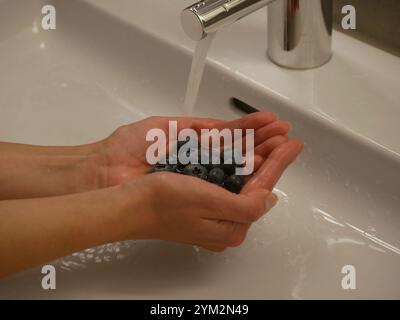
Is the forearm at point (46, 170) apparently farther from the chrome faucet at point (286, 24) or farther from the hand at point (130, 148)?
the chrome faucet at point (286, 24)

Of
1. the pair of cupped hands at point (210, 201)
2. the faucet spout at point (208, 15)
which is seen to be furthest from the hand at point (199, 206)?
the faucet spout at point (208, 15)

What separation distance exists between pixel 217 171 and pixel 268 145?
54 millimetres

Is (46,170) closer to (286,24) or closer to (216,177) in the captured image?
(216,177)

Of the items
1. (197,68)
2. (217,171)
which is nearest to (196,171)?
(217,171)

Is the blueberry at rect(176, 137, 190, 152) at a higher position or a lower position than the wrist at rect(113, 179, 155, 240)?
higher

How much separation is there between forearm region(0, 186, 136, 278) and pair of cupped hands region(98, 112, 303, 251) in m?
0.01

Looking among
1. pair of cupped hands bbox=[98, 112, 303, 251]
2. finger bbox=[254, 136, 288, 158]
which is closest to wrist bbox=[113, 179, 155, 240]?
pair of cupped hands bbox=[98, 112, 303, 251]

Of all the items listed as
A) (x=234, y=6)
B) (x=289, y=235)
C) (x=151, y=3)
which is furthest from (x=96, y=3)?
(x=289, y=235)

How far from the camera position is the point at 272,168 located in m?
0.50

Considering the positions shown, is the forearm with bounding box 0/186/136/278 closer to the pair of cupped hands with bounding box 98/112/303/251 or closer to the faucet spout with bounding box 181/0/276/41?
the pair of cupped hands with bounding box 98/112/303/251

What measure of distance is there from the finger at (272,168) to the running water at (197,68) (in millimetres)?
129

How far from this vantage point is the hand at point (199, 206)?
468 mm

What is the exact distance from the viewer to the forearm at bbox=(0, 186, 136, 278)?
0.45 m

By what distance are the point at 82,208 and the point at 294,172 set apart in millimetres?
242
